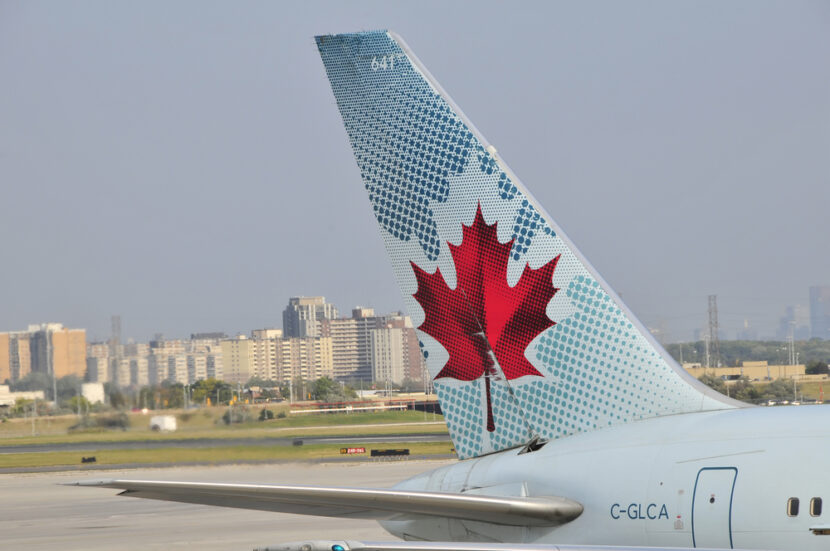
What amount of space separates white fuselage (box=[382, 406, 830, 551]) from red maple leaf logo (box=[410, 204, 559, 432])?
107 cm

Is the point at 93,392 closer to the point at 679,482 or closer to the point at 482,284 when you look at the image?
the point at 482,284

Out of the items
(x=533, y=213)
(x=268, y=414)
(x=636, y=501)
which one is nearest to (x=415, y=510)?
(x=636, y=501)

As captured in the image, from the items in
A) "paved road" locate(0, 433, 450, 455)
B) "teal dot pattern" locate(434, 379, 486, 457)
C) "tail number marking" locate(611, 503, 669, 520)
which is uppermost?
"teal dot pattern" locate(434, 379, 486, 457)

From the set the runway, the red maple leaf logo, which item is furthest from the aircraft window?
the runway

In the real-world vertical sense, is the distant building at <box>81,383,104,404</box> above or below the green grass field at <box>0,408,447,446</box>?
above

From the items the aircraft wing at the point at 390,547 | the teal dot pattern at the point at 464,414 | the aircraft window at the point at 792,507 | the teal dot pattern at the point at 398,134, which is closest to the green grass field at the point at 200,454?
the teal dot pattern at the point at 464,414

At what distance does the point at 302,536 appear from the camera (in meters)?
26.1

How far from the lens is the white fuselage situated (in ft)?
26.7

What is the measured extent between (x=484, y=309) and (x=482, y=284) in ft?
0.91

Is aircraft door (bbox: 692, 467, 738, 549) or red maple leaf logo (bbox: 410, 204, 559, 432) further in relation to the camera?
red maple leaf logo (bbox: 410, 204, 559, 432)

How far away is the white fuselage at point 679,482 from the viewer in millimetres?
8133

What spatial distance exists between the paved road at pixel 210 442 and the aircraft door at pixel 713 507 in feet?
142

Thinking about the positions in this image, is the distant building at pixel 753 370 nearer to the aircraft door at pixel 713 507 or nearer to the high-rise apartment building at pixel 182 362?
the high-rise apartment building at pixel 182 362

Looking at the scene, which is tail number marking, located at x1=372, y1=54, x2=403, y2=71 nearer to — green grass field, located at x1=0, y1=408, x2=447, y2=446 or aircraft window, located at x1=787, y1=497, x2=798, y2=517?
aircraft window, located at x1=787, y1=497, x2=798, y2=517
